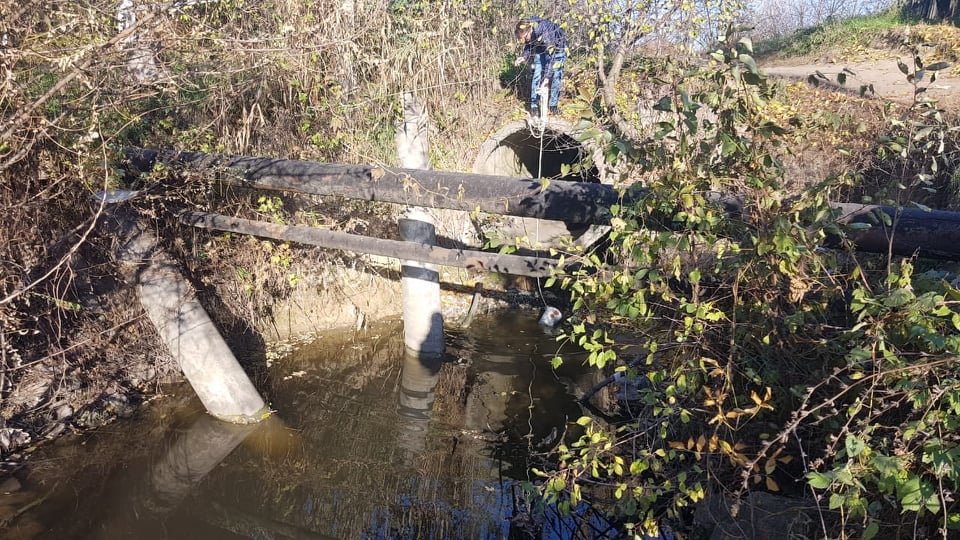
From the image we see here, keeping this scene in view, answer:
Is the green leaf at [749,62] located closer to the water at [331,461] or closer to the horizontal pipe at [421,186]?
the horizontal pipe at [421,186]

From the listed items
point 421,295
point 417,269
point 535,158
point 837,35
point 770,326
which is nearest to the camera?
point 770,326

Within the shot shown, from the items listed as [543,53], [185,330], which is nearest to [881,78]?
[543,53]

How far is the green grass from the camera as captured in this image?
43.6ft

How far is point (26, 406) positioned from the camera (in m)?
4.60

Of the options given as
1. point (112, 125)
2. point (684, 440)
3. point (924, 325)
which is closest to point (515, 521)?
point (684, 440)

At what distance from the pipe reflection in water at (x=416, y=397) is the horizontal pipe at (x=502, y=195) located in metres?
1.93

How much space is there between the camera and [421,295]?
21.0 feet

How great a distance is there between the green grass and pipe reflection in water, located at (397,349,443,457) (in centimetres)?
1107

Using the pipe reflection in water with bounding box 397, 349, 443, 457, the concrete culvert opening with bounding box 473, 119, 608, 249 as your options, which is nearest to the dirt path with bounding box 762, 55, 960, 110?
the concrete culvert opening with bounding box 473, 119, 608, 249

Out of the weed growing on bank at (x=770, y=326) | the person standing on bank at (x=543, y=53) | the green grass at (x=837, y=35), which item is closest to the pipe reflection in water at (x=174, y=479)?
the weed growing on bank at (x=770, y=326)

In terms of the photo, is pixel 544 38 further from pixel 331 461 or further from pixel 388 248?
pixel 331 461

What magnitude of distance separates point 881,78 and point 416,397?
10.3 meters

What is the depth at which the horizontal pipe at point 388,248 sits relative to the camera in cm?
389

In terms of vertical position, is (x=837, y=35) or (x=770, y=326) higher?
(x=837, y=35)
